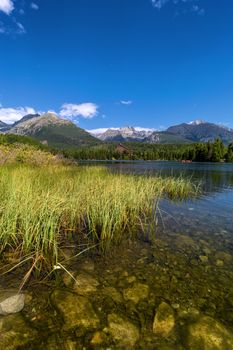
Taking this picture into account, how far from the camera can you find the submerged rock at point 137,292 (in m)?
4.78

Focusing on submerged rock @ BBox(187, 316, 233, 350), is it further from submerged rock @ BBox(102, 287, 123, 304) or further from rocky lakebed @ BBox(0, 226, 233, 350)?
submerged rock @ BBox(102, 287, 123, 304)

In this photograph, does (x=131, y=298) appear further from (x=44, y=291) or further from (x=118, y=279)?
(x=44, y=291)

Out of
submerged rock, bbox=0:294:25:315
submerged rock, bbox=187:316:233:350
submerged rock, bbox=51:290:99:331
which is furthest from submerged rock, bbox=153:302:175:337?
submerged rock, bbox=0:294:25:315

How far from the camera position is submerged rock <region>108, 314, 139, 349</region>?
144 inches

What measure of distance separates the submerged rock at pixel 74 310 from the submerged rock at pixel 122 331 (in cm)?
27

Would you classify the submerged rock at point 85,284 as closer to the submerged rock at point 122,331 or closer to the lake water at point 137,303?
the lake water at point 137,303

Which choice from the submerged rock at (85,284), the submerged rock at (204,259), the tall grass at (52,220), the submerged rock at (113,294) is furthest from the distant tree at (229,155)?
the submerged rock at (113,294)

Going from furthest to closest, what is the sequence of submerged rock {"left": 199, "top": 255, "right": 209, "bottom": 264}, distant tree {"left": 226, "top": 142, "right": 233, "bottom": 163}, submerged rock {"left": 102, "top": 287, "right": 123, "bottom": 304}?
distant tree {"left": 226, "top": 142, "right": 233, "bottom": 163}, submerged rock {"left": 199, "top": 255, "right": 209, "bottom": 264}, submerged rock {"left": 102, "top": 287, "right": 123, "bottom": 304}

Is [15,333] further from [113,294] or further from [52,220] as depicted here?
[52,220]

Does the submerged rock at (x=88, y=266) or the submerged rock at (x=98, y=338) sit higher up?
the submerged rock at (x=88, y=266)

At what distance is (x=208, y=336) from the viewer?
388cm

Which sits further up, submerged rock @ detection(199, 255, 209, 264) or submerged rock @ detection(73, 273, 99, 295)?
submerged rock @ detection(73, 273, 99, 295)

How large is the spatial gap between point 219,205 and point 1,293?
1333cm

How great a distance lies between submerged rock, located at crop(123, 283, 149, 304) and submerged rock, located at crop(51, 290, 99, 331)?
33.4 inches
